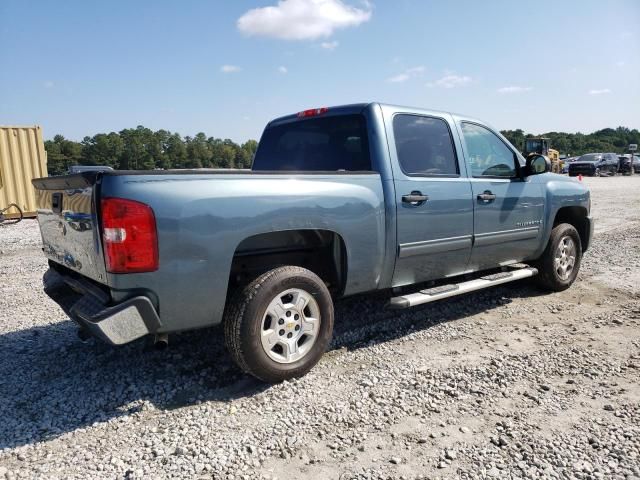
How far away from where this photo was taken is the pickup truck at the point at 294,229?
2.71 m

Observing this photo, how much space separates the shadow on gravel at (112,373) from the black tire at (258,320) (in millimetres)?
193

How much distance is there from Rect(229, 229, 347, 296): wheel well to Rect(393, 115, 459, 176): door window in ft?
3.03

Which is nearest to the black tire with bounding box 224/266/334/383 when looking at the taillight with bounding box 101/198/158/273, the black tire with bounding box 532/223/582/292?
the taillight with bounding box 101/198/158/273

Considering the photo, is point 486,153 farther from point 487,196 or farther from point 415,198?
point 415,198

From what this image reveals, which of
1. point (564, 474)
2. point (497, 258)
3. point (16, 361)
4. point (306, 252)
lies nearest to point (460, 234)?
point (497, 258)

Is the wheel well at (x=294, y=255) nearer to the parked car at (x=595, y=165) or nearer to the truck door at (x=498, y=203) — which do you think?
the truck door at (x=498, y=203)

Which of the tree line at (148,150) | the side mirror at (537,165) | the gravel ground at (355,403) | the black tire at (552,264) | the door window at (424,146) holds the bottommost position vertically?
the gravel ground at (355,403)

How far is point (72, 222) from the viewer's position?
10.0 feet

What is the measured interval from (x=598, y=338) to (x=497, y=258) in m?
1.15

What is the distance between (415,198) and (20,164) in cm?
1280

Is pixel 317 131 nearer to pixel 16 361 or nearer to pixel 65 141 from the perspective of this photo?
pixel 16 361

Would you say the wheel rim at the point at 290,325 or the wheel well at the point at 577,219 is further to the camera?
the wheel well at the point at 577,219

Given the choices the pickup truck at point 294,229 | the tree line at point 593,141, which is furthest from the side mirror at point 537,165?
the tree line at point 593,141

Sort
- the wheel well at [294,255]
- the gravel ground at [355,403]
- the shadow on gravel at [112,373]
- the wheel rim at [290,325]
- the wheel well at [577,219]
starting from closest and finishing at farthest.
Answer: the gravel ground at [355,403] → the shadow on gravel at [112,373] → the wheel rim at [290,325] → the wheel well at [294,255] → the wheel well at [577,219]
